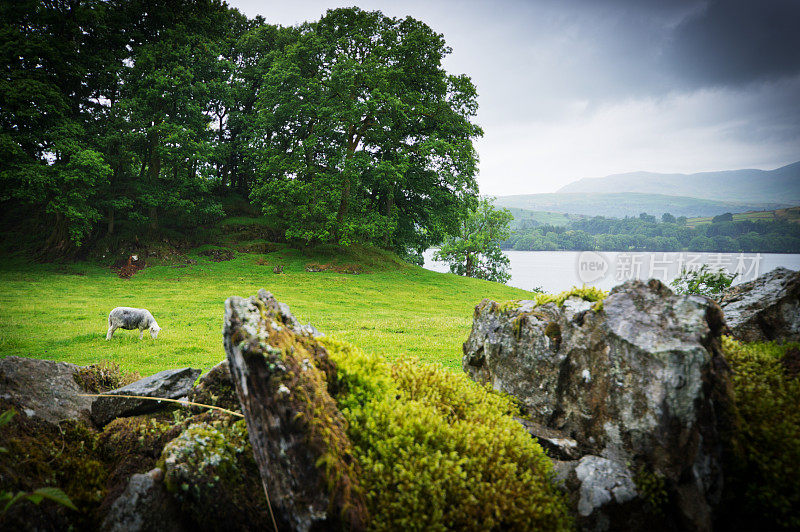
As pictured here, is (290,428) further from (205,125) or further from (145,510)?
(205,125)

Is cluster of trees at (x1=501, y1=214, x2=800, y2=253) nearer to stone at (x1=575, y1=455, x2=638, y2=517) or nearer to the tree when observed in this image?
the tree

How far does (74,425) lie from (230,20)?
53881mm

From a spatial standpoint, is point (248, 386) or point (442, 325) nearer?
point (248, 386)

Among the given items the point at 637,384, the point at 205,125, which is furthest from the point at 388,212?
the point at 637,384

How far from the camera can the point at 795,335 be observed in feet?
18.1

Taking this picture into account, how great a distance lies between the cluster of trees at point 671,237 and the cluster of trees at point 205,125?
22.5 m

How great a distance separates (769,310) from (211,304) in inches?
948

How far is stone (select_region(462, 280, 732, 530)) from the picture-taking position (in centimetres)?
363

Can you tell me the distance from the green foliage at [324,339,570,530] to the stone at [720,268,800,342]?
4.69 meters

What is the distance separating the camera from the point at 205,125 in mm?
35438

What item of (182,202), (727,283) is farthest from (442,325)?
(182,202)

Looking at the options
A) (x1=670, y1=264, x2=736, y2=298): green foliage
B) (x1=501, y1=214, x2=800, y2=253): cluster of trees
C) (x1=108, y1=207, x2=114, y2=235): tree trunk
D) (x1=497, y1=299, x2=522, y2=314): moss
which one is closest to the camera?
(x1=497, y1=299, x2=522, y2=314): moss

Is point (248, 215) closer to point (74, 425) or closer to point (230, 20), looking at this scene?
point (230, 20)

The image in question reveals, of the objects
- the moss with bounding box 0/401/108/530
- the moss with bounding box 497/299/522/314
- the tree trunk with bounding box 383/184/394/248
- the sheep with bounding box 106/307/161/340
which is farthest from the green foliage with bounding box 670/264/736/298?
the tree trunk with bounding box 383/184/394/248
